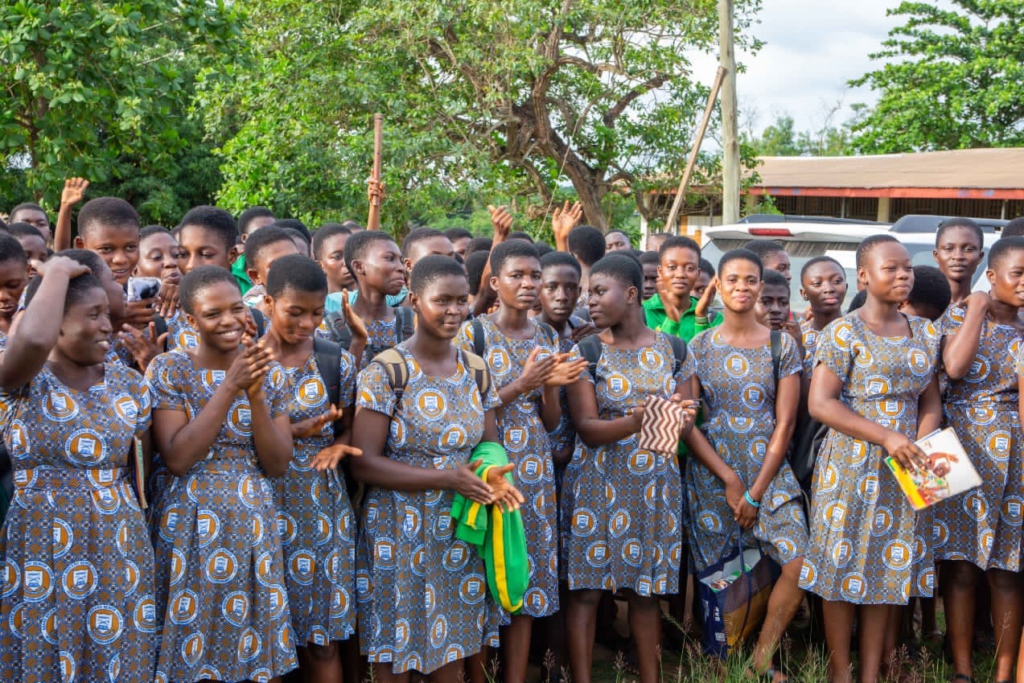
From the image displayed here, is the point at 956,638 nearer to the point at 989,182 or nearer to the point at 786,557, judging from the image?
the point at 786,557

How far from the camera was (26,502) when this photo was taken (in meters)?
3.18

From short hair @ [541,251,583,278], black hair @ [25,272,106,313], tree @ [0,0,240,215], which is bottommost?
black hair @ [25,272,106,313]

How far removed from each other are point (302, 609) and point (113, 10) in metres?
5.27

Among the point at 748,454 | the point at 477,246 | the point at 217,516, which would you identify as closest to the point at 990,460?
the point at 748,454

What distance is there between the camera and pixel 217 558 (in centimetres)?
339

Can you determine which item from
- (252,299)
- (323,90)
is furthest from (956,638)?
(323,90)

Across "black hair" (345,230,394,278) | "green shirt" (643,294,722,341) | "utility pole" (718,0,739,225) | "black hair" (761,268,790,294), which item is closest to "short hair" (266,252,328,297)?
"black hair" (345,230,394,278)

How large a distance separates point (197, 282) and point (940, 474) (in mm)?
2829

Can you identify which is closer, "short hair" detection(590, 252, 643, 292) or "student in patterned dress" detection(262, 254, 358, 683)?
"student in patterned dress" detection(262, 254, 358, 683)

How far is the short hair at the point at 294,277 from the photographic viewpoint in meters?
3.63

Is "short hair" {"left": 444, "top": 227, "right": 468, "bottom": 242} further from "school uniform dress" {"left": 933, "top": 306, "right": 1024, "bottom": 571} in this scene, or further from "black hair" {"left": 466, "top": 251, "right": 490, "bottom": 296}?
"school uniform dress" {"left": 933, "top": 306, "right": 1024, "bottom": 571}

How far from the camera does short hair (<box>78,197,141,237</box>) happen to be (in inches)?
171

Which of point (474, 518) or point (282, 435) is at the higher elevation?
point (282, 435)

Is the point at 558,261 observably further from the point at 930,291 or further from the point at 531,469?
the point at 930,291
